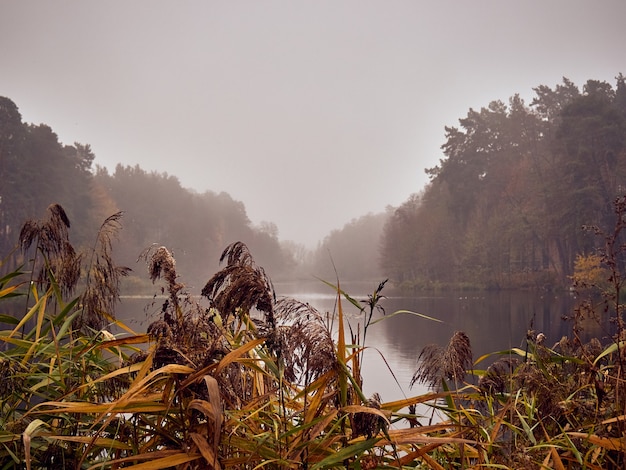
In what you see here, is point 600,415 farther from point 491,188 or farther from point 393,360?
point 491,188

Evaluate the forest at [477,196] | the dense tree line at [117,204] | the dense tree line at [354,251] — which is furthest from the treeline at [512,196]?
the dense tree line at [354,251]

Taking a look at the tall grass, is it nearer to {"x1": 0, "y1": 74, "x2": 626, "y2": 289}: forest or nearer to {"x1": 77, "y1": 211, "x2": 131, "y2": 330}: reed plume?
{"x1": 77, "y1": 211, "x2": 131, "y2": 330}: reed plume

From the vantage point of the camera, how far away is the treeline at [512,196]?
37.0m

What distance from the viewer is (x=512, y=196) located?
167ft

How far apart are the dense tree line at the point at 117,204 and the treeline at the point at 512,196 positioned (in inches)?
957

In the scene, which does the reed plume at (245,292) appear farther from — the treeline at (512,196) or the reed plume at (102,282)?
the treeline at (512,196)

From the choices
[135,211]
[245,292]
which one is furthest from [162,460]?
[135,211]

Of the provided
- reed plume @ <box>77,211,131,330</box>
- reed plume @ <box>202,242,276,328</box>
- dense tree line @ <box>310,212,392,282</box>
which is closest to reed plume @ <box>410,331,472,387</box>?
reed plume @ <box>202,242,276,328</box>

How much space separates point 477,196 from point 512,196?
390cm

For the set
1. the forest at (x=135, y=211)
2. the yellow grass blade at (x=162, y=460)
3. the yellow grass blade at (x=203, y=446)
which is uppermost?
the forest at (x=135, y=211)

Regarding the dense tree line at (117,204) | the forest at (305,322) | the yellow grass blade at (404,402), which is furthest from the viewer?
the dense tree line at (117,204)

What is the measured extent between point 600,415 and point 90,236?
47.3 meters

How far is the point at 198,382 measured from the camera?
1105 mm

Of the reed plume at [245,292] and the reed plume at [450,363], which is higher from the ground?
the reed plume at [245,292]
